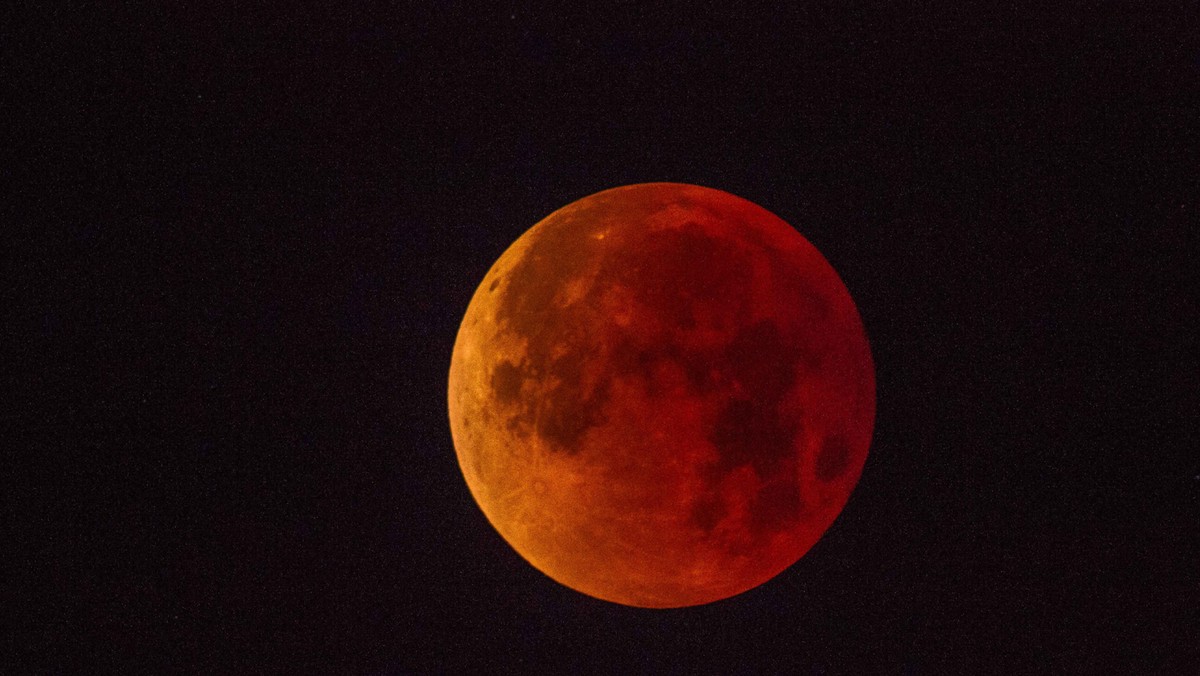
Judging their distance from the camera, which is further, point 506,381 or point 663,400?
point 506,381

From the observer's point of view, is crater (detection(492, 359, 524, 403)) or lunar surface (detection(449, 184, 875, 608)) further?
crater (detection(492, 359, 524, 403))

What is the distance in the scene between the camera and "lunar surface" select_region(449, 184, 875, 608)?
3.88 meters

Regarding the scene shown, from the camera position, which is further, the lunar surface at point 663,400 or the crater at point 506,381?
the crater at point 506,381

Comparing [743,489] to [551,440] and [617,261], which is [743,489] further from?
[617,261]

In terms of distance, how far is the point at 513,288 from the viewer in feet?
14.6

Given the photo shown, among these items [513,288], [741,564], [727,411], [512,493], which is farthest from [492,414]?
[741,564]

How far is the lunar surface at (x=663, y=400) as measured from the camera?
3877 millimetres

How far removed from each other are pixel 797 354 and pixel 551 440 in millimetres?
A: 1448

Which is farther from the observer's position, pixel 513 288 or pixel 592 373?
pixel 513 288

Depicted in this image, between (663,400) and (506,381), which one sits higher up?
(506,381)

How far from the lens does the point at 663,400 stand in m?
3.83

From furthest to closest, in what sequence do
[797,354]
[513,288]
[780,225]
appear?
[780,225], [513,288], [797,354]

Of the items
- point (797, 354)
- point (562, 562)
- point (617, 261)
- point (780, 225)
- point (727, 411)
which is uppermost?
point (780, 225)

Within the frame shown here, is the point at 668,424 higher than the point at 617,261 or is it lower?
lower
